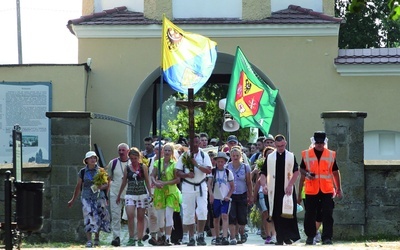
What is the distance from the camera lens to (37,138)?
85.5 feet

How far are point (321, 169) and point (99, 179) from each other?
3.47 metres

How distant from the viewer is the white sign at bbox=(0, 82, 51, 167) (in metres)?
26.0

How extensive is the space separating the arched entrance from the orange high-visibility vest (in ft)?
31.5

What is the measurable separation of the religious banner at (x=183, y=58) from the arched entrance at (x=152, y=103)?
14.0ft

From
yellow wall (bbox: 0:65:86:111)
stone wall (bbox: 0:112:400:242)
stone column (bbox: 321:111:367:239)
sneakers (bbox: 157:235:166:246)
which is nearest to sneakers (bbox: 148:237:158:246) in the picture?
sneakers (bbox: 157:235:166:246)

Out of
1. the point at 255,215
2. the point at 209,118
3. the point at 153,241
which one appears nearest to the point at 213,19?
the point at 255,215

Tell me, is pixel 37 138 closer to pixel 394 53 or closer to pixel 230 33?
pixel 230 33

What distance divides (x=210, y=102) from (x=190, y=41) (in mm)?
26375

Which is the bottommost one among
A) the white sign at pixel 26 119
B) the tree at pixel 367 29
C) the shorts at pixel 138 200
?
the shorts at pixel 138 200

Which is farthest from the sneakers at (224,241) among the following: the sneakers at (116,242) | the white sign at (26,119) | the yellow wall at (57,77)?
the yellow wall at (57,77)

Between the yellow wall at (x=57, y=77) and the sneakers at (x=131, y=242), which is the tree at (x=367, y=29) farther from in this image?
the sneakers at (x=131, y=242)

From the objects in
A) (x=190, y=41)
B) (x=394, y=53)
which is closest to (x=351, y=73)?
(x=394, y=53)

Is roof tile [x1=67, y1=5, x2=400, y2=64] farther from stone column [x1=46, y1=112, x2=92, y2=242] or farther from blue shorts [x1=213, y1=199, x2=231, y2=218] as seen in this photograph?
blue shorts [x1=213, y1=199, x2=231, y2=218]

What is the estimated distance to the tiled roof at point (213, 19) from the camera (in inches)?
1050
